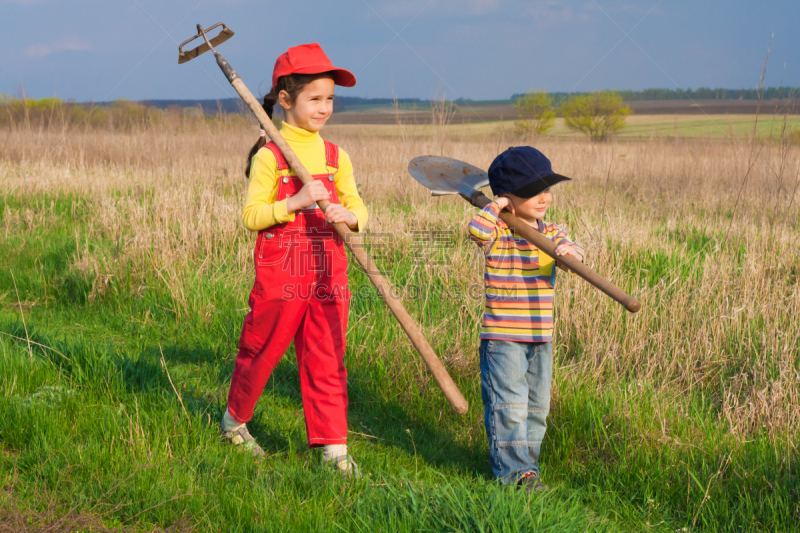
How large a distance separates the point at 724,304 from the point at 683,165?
7.92 meters

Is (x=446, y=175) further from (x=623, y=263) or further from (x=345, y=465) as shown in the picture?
(x=623, y=263)

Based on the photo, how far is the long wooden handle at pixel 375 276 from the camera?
195cm

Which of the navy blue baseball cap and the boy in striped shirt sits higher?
the navy blue baseball cap

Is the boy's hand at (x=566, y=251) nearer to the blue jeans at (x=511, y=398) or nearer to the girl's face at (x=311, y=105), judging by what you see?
the blue jeans at (x=511, y=398)

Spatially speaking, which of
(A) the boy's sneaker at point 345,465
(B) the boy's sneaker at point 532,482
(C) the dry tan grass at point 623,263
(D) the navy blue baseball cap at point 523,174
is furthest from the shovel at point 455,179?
(A) the boy's sneaker at point 345,465

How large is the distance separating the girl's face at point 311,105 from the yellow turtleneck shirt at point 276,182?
4 cm

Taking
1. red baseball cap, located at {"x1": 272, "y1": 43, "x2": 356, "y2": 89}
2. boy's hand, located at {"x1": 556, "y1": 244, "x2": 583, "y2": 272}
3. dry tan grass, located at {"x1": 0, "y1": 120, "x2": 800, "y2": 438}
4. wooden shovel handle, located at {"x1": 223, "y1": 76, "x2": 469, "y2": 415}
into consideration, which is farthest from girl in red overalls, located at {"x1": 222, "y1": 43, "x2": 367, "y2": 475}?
dry tan grass, located at {"x1": 0, "y1": 120, "x2": 800, "y2": 438}

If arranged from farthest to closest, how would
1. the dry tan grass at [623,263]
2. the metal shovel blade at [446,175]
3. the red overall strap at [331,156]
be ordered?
the dry tan grass at [623,263], the metal shovel blade at [446,175], the red overall strap at [331,156]

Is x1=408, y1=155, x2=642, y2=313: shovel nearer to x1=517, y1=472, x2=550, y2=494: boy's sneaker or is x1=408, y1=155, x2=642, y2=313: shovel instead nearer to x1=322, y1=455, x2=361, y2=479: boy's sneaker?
x1=517, y1=472, x2=550, y2=494: boy's sneaker

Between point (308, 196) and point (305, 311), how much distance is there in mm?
531

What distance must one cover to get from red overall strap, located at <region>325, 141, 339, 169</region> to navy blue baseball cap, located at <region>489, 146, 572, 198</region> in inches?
25.3

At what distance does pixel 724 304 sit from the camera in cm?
368

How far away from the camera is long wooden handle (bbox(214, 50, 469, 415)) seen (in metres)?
1.95

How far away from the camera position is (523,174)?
7.60 feet
